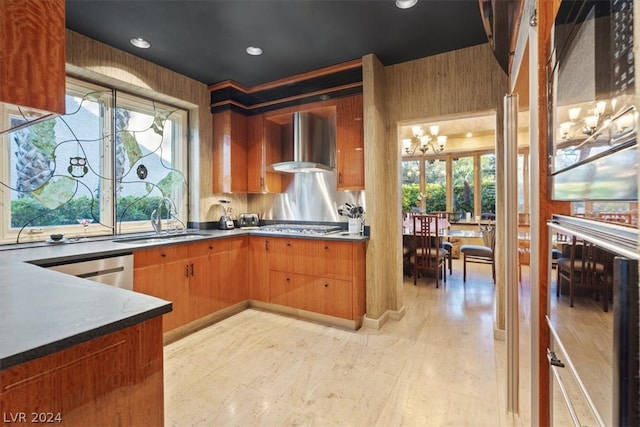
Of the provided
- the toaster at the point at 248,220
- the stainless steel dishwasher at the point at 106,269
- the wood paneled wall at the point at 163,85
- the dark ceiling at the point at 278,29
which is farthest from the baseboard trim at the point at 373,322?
the dark ceiling at the point at 278,29

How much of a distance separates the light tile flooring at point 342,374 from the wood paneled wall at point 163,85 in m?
1.59

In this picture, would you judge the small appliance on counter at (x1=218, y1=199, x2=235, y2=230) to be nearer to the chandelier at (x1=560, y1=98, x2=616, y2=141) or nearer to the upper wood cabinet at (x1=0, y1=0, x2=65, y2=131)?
the upper wood cabinet at (x1=0, y1=0, x2=65, y2=131)

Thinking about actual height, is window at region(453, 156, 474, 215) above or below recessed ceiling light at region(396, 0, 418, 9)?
below

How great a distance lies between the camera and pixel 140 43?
2.62 m

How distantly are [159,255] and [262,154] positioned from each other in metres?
1.80

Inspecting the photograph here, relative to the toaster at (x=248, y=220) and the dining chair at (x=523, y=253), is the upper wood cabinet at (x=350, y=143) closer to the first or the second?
the toaster at (x=248, y=220)

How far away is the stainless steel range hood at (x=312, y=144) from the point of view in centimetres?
342

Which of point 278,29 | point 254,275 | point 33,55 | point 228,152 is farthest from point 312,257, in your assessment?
point 33,55

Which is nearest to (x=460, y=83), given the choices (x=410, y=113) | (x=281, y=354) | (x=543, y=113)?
(x=410, y=113)

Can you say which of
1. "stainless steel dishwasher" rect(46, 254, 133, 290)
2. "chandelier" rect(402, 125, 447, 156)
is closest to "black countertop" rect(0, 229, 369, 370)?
"stainless steel dishwasher" rect(46, 254, 133, 290)

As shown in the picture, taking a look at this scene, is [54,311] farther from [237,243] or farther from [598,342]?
[237,243]

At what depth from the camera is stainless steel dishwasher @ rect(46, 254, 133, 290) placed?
1984 mm

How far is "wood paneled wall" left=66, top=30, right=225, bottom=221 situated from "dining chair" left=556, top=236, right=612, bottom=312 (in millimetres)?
3437

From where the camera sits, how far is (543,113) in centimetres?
94
